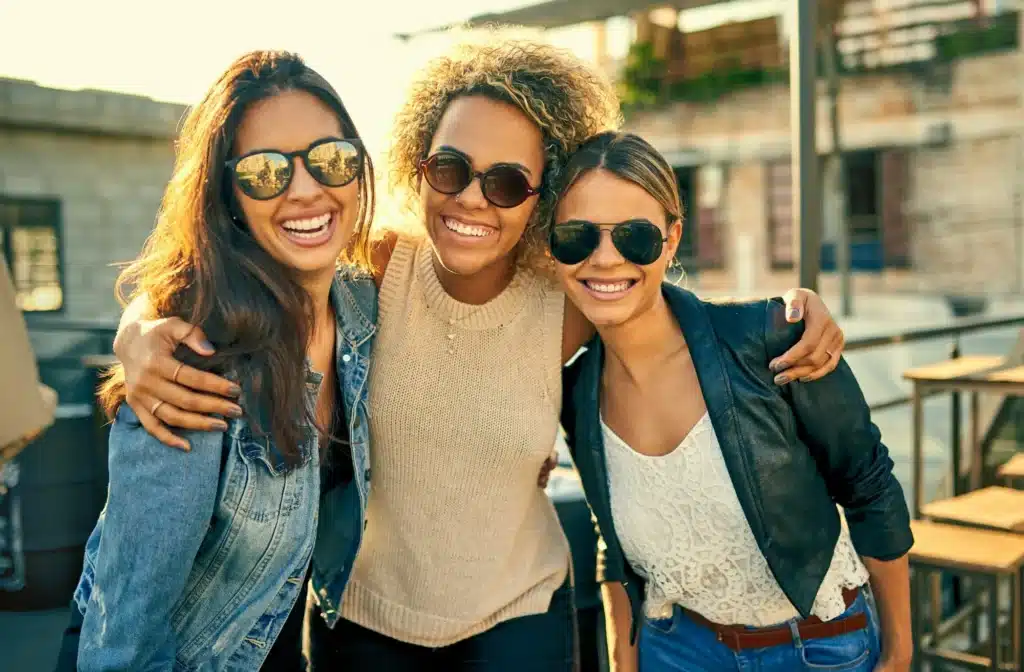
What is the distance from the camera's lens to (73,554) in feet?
11.8

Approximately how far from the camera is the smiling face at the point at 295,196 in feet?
5.93

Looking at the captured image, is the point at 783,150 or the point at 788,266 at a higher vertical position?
the point at 783,150

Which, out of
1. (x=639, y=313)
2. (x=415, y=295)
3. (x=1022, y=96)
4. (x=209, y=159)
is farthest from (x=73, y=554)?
(x=1022, y=96)

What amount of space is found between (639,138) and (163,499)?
1202 mm

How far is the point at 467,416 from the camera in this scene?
2.12 meters

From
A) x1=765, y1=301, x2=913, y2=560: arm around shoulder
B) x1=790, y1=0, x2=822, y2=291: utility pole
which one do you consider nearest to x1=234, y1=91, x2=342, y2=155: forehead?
→ x1=765, y1=301, x2=913, y2=560: arm around shoulder

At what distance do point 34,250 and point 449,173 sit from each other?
9918 mm

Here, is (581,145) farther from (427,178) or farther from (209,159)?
(209,159)

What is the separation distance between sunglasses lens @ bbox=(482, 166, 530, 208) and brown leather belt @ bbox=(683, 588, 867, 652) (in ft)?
3.44

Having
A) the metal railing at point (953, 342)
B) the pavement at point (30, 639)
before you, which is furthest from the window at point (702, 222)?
the pavement at point (30, 639)

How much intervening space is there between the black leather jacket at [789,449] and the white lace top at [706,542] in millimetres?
46

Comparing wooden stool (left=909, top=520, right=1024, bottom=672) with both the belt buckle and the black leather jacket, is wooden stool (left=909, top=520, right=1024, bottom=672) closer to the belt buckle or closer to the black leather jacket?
the black leather jacket

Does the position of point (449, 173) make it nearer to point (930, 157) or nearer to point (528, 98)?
point (528, 98)

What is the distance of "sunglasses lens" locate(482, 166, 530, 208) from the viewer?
6.84 feet
